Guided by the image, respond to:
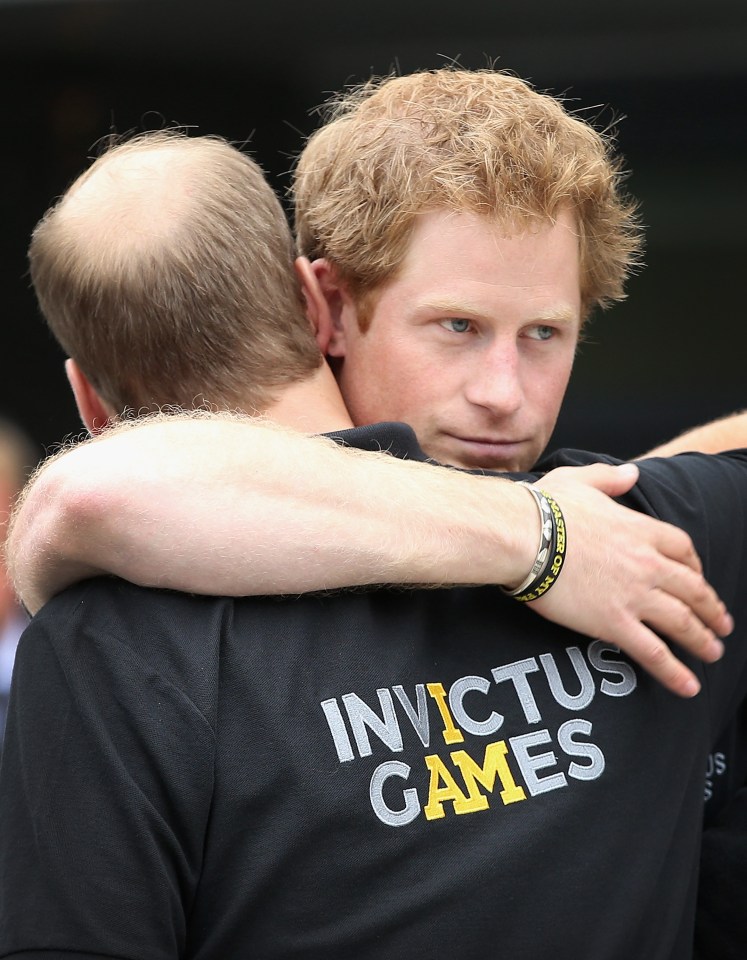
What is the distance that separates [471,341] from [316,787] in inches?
25.8

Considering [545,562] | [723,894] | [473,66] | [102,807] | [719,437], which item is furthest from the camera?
[473,66]

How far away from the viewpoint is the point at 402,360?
5.24 ft

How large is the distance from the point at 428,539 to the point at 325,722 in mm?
232

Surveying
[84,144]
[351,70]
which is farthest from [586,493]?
[84,144]

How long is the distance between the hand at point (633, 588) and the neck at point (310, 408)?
287 millimetres

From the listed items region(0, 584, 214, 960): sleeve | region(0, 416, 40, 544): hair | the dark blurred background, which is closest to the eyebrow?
region(0, 584, 214, 960): sleeve

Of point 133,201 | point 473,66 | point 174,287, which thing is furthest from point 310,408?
point 473,66

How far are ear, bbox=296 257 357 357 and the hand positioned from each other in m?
0.41

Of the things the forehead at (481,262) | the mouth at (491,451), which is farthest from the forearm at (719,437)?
the forehead at (481,262)

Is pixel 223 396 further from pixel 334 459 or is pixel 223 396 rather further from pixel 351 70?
pixel 351 70

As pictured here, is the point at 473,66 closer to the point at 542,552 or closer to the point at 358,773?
the point at 542,552

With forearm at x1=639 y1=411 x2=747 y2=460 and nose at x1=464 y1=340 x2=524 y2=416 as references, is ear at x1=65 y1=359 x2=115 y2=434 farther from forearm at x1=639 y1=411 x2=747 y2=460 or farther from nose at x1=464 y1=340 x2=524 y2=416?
forearm at x1=639 y1=411 x2=747 y2=460

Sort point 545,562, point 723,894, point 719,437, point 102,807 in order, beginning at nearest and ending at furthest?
point 102,807 → point 545,562 → point 723,894 → point 719,437

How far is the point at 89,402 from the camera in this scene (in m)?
1.64
